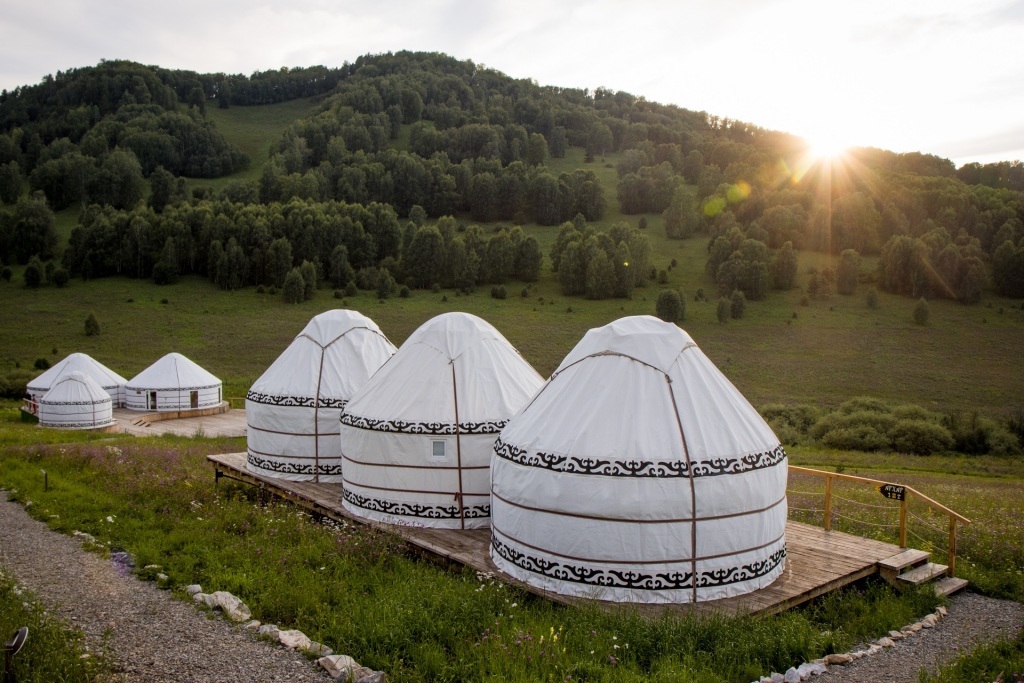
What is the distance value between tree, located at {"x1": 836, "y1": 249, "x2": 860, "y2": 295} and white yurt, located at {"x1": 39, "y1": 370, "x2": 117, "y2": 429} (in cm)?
5552

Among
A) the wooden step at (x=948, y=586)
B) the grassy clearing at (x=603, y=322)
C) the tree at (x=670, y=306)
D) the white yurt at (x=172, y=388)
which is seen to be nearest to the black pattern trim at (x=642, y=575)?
the wooden step at (x=948, y=586)

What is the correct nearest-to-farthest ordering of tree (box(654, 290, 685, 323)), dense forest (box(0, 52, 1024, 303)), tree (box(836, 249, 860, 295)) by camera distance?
tree (box(654, 290, 685, 323)) → tree (box(836, 249, 860, 295)) → dense forest (box(0, 52, 1024, 303))

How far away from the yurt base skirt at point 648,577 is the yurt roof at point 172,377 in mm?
27909

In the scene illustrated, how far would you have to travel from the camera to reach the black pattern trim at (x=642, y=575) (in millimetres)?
6961

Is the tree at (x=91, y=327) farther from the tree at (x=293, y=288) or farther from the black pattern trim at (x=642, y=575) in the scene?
the black pattern trim at (x=642, y=575)

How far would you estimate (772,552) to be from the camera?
748cm

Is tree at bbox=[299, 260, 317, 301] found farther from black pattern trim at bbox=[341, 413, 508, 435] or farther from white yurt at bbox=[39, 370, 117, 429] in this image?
black pattern trim at bbox=[341, 413, 508, 435]

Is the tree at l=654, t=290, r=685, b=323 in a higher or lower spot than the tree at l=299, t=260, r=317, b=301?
lower

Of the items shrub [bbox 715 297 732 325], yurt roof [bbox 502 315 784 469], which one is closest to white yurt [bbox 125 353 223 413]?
yurt roof [bbox 502 315 784 469]

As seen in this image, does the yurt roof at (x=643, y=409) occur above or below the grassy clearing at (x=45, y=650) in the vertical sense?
above

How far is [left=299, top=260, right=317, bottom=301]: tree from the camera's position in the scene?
199ft

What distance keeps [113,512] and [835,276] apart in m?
62.0

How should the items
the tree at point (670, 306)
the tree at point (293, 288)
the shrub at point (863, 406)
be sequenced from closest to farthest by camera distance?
1. the shrub at point (863, 406)
2. the tree at point (670, 306)
3. the tree at point (293, 288)

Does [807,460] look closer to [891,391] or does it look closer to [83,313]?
[891,391]
